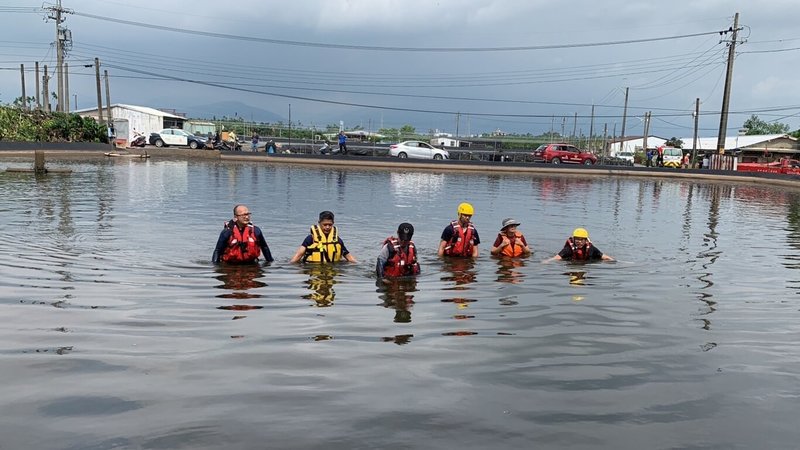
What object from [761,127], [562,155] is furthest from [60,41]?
[761,127]

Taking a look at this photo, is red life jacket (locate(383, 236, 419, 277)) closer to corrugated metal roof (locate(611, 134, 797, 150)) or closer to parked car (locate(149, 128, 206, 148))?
parked car (locate(149, 128, 206, 148))

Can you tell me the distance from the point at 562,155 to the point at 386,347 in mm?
47423

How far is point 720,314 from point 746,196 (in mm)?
26843

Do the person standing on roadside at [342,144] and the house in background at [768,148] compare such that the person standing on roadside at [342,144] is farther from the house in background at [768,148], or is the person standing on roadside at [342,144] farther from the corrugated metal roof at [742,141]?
the corrugated metal roof at [742,141]

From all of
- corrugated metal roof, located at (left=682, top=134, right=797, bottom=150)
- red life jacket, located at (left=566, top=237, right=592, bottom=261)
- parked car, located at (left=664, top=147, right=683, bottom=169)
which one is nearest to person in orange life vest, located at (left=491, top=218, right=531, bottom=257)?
red life jacket, located at (left=566, top=237, right=592, bottom=261)

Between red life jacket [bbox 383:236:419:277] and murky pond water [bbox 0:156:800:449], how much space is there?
474 mm

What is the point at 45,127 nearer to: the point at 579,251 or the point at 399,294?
the point at 579,251

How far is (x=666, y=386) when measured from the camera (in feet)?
20.4

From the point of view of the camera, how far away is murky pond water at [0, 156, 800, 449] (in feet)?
16.9

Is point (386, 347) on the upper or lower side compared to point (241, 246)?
lower

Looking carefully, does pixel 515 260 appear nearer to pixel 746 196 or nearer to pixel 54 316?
pixel 54 316

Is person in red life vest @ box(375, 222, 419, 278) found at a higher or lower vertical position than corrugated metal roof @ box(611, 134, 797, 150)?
lower

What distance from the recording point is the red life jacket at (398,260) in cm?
1082

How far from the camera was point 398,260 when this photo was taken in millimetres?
10953
